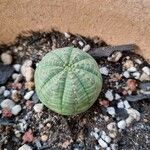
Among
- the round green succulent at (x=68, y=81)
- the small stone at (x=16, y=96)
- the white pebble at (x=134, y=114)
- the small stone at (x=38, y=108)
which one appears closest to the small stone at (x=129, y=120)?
the white pebble at (x=134, y=114)

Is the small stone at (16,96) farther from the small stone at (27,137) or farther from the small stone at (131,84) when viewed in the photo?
the small stone at (131,84)

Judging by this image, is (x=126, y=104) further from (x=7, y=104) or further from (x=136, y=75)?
(x=7, y=104)

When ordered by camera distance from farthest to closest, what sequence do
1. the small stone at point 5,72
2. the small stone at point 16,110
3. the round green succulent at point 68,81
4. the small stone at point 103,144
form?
the small stone at point 5,72 < the small stone at point 16,110 < the small stone at point 103,144 < the round green succulent at point 68,81

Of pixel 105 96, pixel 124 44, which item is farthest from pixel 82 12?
pixel 105 96

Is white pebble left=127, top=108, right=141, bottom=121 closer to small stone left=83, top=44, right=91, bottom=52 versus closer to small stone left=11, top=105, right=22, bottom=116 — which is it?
small stone left=83, top=44, right=91, bottom=52

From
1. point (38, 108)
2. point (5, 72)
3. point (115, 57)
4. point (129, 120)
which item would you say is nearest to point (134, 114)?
point (129, 120)

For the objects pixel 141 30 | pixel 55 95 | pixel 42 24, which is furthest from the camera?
pixel 42 24

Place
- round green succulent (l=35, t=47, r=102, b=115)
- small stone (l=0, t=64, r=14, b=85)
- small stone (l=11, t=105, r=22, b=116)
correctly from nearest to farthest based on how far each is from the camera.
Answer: round green succulent (l=35, t=47, r=102, b=115)
small stone (l=11, t=105, r=22, b=116)
small stone (l=0, t=64, r=14, b=85)

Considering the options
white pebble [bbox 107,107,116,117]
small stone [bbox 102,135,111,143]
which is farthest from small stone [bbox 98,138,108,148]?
white pebble [bbox 107,107,116,117]

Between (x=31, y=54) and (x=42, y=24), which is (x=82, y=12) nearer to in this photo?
(x=42, y=24)
